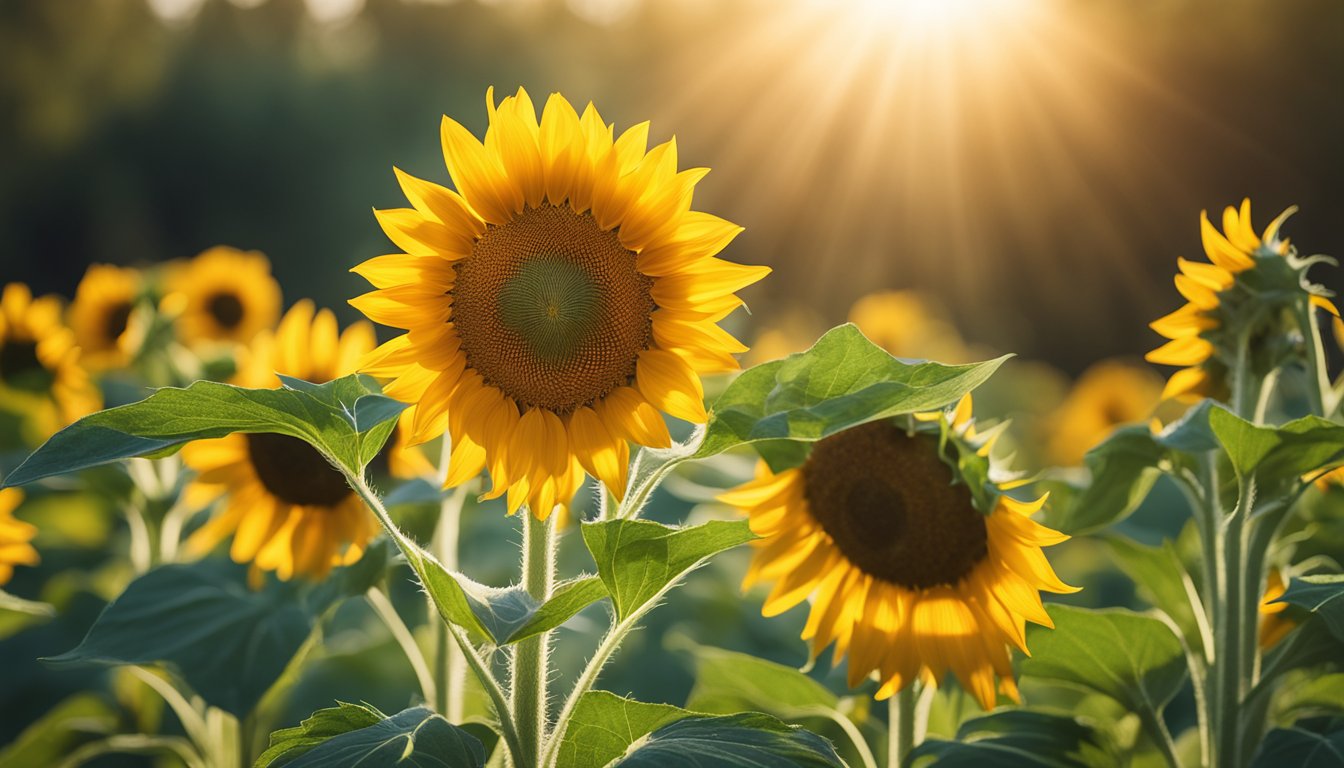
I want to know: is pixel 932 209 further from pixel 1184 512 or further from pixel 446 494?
pixel 446 494

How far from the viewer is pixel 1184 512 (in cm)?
261

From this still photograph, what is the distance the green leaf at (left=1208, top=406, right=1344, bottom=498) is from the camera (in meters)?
1.23

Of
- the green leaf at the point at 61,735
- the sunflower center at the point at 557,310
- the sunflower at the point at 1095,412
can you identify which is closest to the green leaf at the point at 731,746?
the sunflower center at the point at 557,310

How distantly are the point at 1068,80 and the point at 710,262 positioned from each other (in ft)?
28.8

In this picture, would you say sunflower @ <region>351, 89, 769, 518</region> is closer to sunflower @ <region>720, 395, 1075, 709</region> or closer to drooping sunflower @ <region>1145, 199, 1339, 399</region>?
sunflower @ <region>720, 395, 1075, 709</region>

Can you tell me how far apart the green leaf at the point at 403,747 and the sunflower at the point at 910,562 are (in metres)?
0.51

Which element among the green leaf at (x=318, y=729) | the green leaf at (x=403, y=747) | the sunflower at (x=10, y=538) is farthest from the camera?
the sunflower at (x=10, y=538)

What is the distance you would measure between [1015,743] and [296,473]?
1214mm

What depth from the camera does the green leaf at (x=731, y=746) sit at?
101cm

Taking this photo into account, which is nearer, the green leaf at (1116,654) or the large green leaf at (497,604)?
the large green leaf at (497,604)

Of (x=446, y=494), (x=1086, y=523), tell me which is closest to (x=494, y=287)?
(x=446, y=494)

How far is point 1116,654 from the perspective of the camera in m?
1.45

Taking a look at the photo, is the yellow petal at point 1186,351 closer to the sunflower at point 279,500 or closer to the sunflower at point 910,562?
the sunflower at point 910,562

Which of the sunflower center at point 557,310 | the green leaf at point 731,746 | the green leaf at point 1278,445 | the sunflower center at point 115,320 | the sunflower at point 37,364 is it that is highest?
the sunflower center at point 115,320
